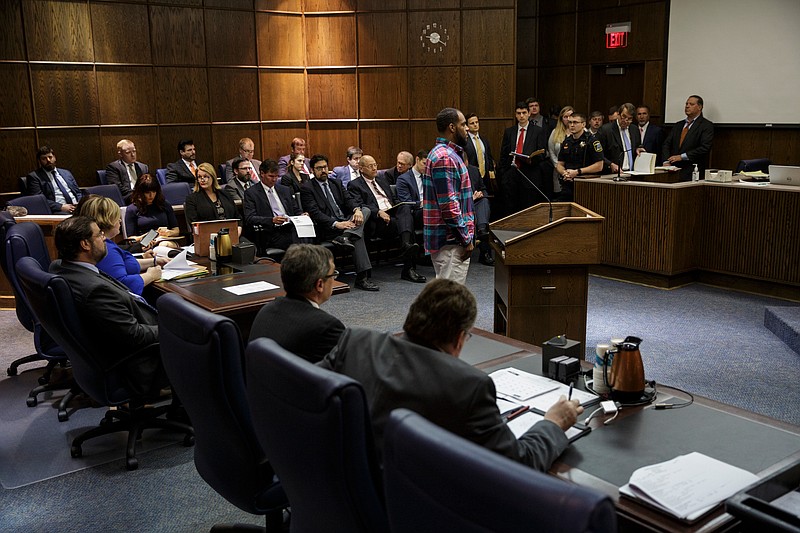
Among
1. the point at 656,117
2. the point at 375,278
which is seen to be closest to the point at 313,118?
the point at 375,278

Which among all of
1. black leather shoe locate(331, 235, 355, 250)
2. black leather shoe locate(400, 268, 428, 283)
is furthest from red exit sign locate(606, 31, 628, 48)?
black leather shoe locate(331, 235, 355, 250)

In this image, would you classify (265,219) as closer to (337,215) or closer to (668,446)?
(337,215)

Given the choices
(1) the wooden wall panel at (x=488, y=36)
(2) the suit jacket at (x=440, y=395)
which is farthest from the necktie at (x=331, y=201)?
(2) the suit jacket at (x=440, y=395)

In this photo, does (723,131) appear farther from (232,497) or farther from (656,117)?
(232,497)

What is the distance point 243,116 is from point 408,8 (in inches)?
95.5

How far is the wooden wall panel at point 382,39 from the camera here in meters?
9.47

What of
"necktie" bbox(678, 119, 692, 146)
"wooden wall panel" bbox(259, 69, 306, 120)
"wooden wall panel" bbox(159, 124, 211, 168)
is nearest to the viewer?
"necktie" bbox(678, 119, 692, 146)

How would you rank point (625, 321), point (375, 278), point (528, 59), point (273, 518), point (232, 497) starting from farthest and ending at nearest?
point (528, 59) < point (375, 278) < point (625, 321) < point (273, 518) < point (232, 497)

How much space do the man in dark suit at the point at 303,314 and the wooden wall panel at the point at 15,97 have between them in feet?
21.6

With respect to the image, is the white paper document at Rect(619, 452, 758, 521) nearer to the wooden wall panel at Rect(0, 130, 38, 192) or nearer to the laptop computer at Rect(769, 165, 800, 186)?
the laptop computer at Rect(769, 165, 800, 186)

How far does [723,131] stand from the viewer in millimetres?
9375

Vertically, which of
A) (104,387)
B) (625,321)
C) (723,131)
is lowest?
(625,321)

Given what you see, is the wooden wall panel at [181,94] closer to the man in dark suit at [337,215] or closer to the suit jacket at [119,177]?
the suit jacket at [119,177]

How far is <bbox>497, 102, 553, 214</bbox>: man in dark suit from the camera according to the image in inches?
350
